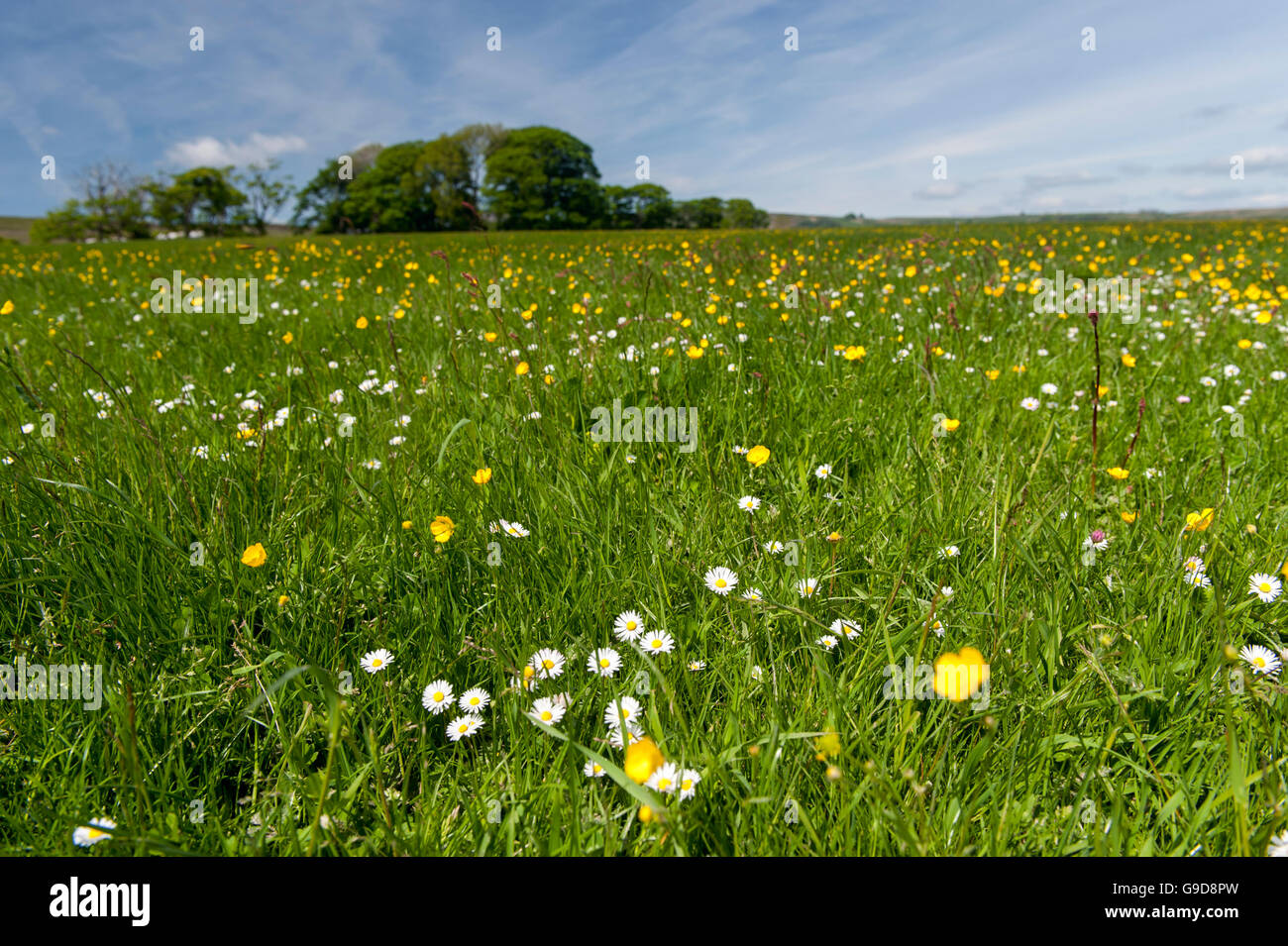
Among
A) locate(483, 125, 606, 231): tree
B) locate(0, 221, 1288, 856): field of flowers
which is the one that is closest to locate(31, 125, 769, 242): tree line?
locate(483, 125, 606, 231): tree

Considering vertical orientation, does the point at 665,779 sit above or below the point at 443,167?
below

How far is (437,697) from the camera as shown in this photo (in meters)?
1.47

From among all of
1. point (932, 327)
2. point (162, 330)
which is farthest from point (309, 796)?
point (162, 330)

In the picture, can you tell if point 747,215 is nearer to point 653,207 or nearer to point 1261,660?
point 653,207

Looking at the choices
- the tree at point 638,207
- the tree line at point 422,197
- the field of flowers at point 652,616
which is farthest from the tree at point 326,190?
the field of flowers at point 652,616

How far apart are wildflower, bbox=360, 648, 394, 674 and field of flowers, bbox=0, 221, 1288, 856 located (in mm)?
25

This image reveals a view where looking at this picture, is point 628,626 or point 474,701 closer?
point 474,701

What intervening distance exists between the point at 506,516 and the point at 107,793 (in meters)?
1.11

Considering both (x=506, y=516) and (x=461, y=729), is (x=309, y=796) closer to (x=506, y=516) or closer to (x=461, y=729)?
(x=461, y=729)

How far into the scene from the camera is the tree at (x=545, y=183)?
163ft

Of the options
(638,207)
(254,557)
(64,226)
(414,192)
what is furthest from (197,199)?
(254,557)

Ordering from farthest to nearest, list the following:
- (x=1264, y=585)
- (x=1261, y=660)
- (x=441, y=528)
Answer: (x=441, y=528) < (x=1264, y=585) < (x=1261, y=660)

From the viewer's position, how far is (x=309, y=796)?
4.10 ft

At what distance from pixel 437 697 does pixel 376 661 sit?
0.19 meters
